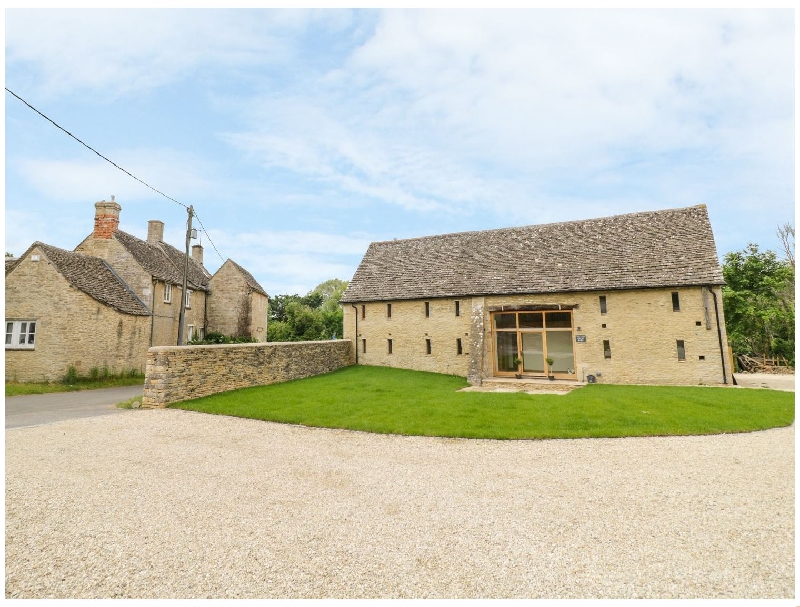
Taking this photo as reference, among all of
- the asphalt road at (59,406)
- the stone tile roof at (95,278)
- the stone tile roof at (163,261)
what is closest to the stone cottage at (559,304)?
the stone tile roof at (163,261)

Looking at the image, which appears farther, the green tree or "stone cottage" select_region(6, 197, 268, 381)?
the green tree

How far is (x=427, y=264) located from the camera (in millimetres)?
23375

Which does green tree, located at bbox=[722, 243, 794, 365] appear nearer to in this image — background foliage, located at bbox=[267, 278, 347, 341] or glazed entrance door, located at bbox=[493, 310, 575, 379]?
glazed entrance door, located at bbox=[493, 310, 575, 379]

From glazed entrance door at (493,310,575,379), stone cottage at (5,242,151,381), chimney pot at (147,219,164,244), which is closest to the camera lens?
stone cottage at (5,242,151,381)

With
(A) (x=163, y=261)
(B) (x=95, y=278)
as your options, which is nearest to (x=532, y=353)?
(B) (x=95, y=278)

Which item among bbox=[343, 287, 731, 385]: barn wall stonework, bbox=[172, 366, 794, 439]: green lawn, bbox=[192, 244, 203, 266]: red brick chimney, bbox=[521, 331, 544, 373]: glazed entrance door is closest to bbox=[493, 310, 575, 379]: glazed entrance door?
bbox=[521, 331, 544, 373]: glazed entrance door

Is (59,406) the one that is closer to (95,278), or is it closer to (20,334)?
(20,334)

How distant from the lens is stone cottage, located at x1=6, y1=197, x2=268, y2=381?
18.8 m

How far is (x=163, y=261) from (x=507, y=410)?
2410cm

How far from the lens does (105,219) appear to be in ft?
77.2

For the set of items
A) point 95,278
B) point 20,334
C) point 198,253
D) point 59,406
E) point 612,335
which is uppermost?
point 198,253

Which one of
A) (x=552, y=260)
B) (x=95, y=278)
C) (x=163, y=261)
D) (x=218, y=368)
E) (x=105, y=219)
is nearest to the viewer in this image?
(x=218, y=368)

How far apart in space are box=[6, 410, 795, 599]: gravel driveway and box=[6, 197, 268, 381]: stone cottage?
1345cm

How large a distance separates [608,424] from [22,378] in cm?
2383
